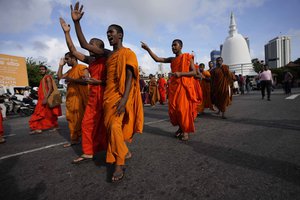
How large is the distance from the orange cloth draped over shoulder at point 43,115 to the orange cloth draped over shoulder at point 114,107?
3.45 meters

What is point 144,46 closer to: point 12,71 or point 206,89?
point 206,89

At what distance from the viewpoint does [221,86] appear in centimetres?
628

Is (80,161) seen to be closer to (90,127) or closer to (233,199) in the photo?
(90,127)

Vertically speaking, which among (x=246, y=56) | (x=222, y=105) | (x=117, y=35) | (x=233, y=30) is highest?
(x=233, y=30)

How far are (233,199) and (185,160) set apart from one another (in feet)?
3.32

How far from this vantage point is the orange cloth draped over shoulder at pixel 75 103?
3.77m

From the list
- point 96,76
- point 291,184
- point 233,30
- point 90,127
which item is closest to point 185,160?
point 291,184

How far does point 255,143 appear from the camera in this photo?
3.26 m

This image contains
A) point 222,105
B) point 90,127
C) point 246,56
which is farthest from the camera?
point 246,56

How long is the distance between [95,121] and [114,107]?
57 cm

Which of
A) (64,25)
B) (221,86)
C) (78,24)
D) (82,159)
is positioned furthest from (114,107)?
(221,86)

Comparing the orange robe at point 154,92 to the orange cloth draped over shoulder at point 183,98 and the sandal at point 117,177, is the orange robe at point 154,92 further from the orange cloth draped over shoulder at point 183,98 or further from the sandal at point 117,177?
the sandal at point 117,177

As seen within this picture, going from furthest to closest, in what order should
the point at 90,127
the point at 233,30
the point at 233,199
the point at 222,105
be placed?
the point at 233,30
the point at 222,105
the point at 90,127
the point at 233,199

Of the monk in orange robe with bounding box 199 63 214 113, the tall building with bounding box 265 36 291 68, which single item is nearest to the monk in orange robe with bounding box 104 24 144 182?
the monk in orange robe with bounding box 199 63 214 113
